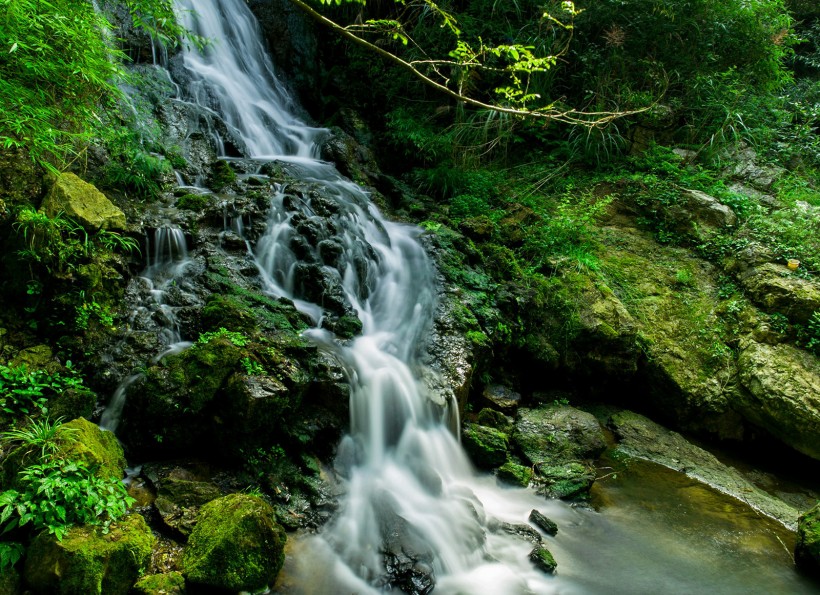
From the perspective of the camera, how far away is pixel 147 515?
359cm

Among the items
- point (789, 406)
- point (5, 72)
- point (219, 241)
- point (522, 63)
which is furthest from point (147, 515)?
point (789, 406)

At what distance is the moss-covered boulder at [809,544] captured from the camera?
14.3 ft

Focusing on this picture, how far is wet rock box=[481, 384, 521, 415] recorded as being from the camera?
250 inches

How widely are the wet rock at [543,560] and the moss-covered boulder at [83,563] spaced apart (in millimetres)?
3046

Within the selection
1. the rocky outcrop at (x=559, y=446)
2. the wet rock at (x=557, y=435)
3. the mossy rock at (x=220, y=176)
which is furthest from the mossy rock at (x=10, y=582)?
the mossy rock at (x=220, y=176)

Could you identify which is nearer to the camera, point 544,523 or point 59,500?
point 59,500

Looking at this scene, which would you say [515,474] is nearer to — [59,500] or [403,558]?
[403,558]

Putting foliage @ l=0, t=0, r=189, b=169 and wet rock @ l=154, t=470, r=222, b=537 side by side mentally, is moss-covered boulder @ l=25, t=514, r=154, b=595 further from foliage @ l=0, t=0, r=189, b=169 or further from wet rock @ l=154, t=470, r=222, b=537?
foliage @ l=0, t=0, r=189, b=169

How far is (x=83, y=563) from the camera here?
265 cm

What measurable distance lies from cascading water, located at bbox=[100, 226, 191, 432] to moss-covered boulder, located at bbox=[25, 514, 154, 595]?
1538 mm

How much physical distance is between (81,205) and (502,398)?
5.27 m

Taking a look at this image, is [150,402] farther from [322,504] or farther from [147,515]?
[322,504]

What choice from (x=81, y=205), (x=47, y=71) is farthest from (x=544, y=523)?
(x=47, y=71)

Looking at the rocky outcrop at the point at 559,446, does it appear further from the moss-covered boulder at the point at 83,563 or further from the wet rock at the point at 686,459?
the moss-covered boulder at the point at 83,563
